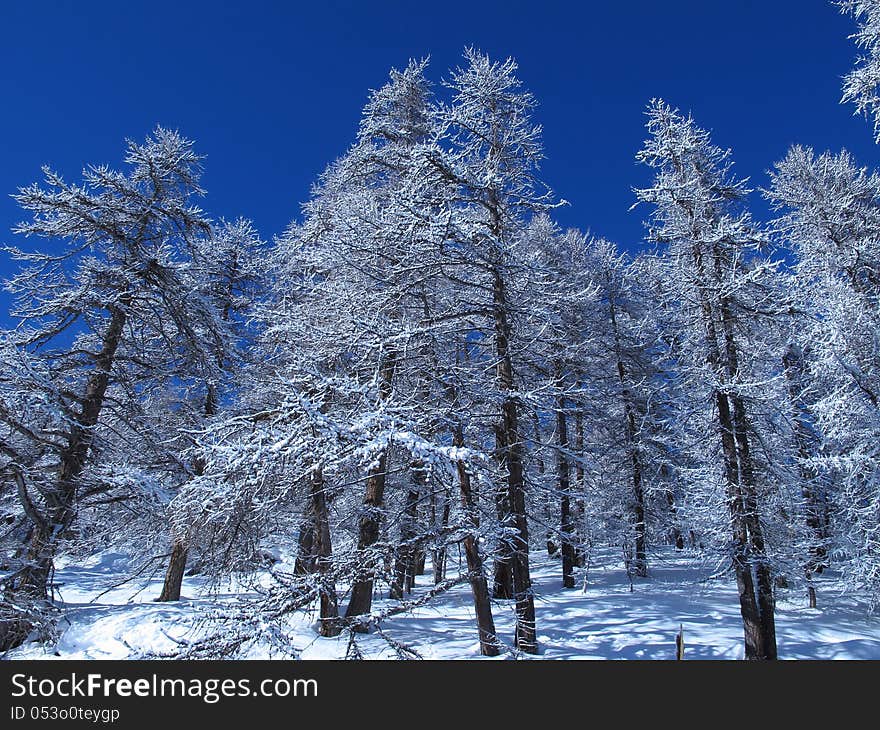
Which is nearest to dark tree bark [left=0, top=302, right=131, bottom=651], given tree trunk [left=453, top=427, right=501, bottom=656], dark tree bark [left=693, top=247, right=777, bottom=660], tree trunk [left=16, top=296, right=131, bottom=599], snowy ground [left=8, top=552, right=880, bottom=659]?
tree trunk [left=16, top=296, right=131, bottom=599]

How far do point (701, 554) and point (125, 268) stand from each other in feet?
48.9

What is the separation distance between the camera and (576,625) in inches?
530

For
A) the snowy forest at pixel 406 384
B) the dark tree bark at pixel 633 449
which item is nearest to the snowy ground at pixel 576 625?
the snowy forest at pixel 406 384

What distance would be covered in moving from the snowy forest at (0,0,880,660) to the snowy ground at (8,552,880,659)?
15 cm

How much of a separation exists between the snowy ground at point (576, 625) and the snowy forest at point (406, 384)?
6.0 inches

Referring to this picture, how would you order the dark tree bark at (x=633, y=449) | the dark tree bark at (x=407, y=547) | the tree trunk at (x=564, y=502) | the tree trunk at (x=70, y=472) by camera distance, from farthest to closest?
1. the dark tree bark at (x=633, y=449)
2. the tree trunk at (x=564, y=502)
3. the tree trunk at (x=70, y=472)
4. the dark tree bark at (x=407, y=547)

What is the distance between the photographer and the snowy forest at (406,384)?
641 centimetres

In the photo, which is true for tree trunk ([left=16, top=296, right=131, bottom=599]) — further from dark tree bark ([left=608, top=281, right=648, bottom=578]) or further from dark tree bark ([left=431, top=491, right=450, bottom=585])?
dark tree bark ([left=608, top=281, right=648, bottom=578])

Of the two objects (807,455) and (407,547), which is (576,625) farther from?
(807,455)

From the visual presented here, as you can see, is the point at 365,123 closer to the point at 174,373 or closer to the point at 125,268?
the point at 125,268

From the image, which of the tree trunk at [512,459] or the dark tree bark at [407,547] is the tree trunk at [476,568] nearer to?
the dark tree bark at [407,547]

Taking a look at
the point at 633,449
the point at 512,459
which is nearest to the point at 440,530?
the point at 512,459

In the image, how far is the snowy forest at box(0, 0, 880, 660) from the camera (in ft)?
21.0

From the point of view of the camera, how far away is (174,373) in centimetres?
1186
